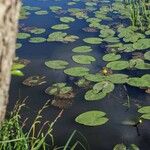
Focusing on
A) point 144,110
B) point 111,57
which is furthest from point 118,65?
point 144,110

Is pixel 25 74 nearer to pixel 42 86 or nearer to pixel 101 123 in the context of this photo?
pixel 42 86

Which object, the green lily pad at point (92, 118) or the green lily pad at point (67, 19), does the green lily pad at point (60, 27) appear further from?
the green lily pad at point (92, 118)

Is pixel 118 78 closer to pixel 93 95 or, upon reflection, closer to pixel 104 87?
pixel 104 87

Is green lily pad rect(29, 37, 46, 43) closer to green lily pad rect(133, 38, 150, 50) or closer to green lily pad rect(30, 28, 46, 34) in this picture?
green lily pad rect(30, 28, 46, 34)

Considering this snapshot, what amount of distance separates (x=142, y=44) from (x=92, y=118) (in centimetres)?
185

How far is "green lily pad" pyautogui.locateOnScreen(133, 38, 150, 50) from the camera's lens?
473 cm

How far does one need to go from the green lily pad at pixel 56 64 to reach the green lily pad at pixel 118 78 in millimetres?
628

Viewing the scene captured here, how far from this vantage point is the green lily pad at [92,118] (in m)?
3.24

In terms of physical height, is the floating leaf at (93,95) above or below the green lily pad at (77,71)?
below

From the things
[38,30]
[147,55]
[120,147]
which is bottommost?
[120,147]

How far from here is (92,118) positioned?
3.32m

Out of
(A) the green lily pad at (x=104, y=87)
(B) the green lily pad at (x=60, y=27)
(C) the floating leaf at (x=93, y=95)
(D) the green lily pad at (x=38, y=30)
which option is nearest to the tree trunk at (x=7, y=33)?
(C) the floating leaf at (x=93, y=95)

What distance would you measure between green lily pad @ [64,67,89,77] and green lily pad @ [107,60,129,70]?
0.30 m

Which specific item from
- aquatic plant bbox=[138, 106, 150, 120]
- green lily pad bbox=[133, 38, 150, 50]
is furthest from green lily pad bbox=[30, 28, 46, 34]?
aquatic plant bbox=[138, 106, 150, 120]
